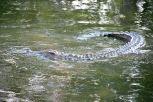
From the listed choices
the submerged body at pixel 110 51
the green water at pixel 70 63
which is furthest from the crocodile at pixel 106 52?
the green water at pixel 70 63

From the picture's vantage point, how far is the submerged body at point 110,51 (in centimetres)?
1127

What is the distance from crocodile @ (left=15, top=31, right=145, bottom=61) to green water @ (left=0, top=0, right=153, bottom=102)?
239mm

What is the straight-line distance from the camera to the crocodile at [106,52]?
1127 centimetres

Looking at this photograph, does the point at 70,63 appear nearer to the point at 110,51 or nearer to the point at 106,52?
the point at 106,52

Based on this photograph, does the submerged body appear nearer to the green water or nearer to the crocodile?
the crocodile

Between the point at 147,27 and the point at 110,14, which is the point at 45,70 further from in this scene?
the point at 110,14

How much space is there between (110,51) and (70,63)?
4.82ft

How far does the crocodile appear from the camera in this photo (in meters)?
11.3

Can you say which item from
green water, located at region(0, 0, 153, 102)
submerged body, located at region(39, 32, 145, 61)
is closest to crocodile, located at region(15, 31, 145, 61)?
submerged body, located at region(39, 32, 145, 61)

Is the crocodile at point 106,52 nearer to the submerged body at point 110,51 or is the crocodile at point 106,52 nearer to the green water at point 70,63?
the submerged body at point 110,51

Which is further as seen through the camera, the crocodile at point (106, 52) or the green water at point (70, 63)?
the crocodile at point (106, 52)

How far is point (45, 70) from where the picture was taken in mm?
10391

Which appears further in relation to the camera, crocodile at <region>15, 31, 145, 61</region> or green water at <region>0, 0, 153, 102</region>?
crocodile at <region>15, 31, 145, 61</region>

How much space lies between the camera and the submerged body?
11266mm
